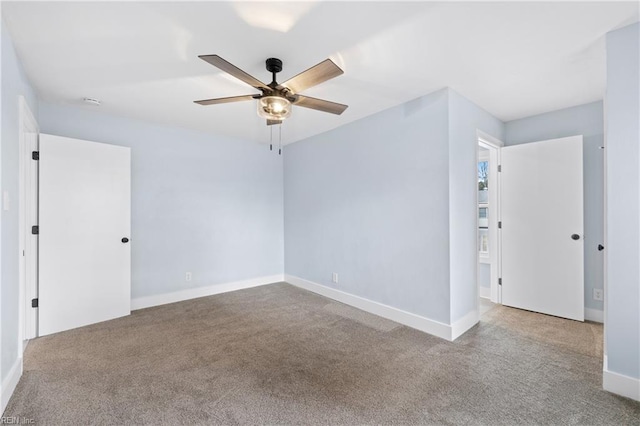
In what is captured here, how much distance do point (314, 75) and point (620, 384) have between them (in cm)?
295

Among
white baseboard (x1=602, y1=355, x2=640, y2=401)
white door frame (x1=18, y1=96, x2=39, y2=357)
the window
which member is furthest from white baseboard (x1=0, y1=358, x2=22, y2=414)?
the window

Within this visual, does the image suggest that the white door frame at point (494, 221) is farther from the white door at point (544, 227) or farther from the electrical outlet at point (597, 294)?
the electrical outlet at point (597, 294)

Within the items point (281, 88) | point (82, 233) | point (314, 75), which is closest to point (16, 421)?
point (82, 233)

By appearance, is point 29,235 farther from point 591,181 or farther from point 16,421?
point 591,181

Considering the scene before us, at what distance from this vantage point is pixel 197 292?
433 cm

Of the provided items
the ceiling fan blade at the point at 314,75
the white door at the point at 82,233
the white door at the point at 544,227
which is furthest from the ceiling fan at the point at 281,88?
the white door at the point at 544,227

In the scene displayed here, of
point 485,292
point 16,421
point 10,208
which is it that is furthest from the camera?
point 485,292

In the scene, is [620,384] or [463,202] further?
[463,202]

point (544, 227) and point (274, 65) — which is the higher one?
point (274, 65)

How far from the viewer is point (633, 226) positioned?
1.93 meters

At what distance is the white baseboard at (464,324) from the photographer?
290 centimetres

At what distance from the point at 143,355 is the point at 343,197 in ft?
9.39

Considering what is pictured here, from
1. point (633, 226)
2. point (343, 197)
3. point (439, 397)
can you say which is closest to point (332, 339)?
point (439, 397)

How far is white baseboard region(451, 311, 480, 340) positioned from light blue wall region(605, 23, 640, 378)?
1107mm
